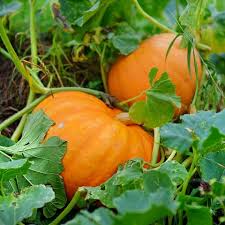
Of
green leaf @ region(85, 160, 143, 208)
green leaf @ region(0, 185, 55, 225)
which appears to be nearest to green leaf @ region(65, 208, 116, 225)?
green leaf @ region(0, 185, 55, 225)

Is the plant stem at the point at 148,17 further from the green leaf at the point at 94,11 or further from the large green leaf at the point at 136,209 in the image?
the large green leaf at the point at 136,209

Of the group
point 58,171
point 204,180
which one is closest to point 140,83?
point 58,171

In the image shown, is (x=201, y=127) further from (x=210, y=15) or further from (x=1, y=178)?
(x=210, y=15)

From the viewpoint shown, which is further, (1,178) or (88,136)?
(88,136)

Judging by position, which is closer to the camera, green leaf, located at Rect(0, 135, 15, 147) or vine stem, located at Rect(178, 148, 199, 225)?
vine stem, located at Rect(178, 148, 199, 225)

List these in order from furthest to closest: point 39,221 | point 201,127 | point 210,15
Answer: point 210,15 → point 39,221 → point 201,127

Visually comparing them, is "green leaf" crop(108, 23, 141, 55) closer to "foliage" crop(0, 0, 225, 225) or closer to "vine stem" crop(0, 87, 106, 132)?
"foliage" crop(0, 0, 225, 225)
